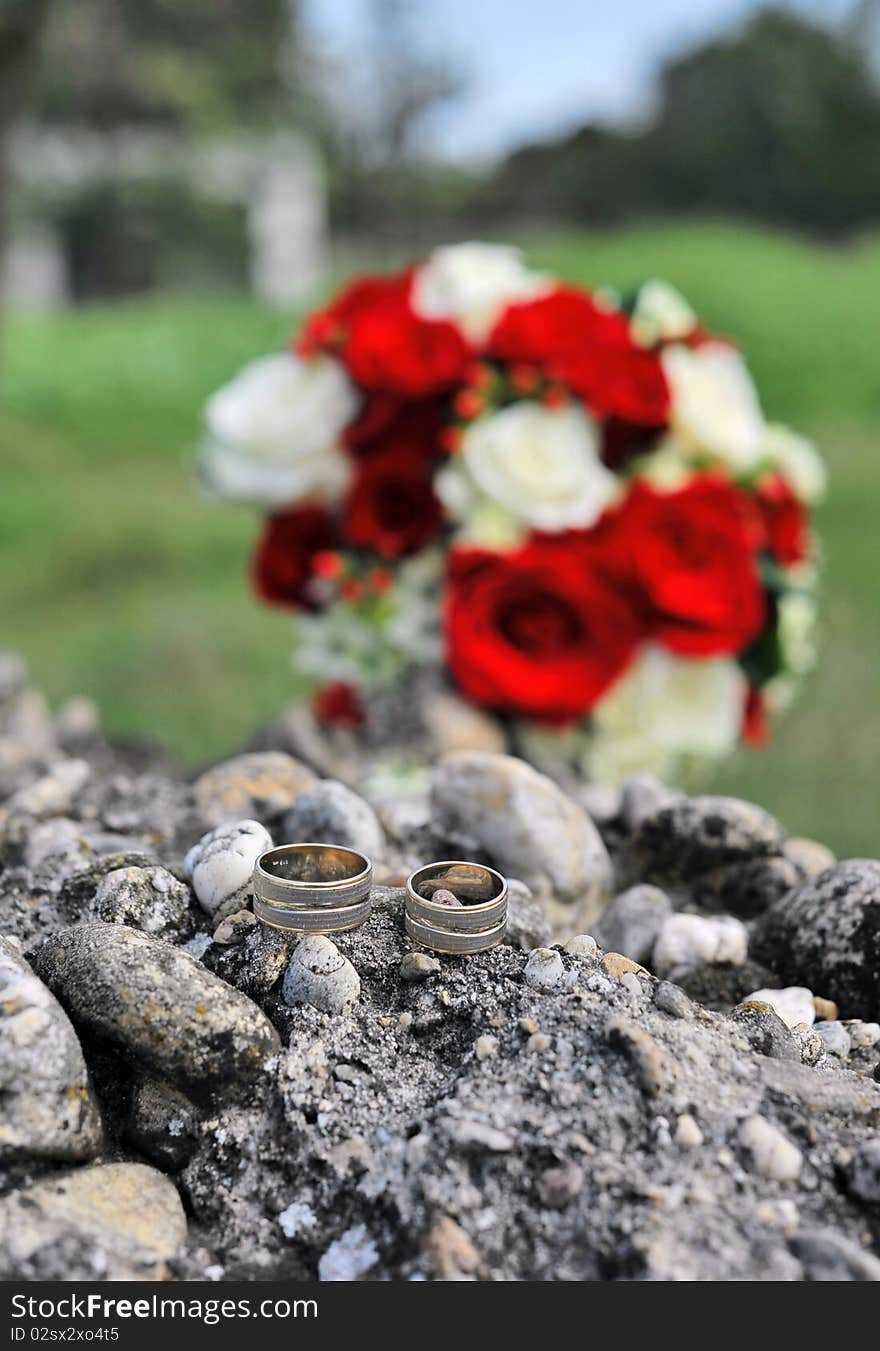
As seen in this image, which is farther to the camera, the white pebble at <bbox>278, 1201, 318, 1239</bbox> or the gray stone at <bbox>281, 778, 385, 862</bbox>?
the gray stone at <bbox>281, 778, 385, 862</bbox>

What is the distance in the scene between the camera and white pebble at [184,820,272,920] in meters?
0.99

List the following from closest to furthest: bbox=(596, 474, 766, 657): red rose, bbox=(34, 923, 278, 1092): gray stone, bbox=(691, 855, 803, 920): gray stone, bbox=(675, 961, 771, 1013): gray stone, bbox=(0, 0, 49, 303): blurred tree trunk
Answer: bbox=(34, 923, 278, 1092): gray stone
bbox=(675, 961, 771, 1013): gray stone
bbox=(691, 855, 803, 920): gray stone
bbox=(596, 474, 766, 657): red rose
bbox=(0, 0, 49, 303): blurred tree trunk

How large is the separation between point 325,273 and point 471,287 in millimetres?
19963

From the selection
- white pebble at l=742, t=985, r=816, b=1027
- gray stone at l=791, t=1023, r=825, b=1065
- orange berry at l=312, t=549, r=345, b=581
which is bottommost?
orange berry at l=312, t=549, r=345, b=581

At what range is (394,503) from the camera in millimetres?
2029

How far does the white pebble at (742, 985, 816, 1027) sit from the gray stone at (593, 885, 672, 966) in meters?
0.11

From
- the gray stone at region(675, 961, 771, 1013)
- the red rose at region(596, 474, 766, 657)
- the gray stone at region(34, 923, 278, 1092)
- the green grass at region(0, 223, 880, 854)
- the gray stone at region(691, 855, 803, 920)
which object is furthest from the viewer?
the green grass at region(0, 223, 880, 854)

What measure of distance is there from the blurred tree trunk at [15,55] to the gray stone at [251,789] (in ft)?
13.1

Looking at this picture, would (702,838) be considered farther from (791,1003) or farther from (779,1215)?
(779,1215)

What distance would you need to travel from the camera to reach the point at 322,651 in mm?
2146

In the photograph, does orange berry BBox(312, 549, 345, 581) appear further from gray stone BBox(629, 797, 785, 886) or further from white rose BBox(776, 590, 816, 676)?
gray stone BBox(629, 797, 785, 886)

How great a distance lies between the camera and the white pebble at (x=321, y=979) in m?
0.91

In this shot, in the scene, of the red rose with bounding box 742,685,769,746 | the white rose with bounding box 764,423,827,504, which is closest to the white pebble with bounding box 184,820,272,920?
the red rose with bounding box 742,685,769,746

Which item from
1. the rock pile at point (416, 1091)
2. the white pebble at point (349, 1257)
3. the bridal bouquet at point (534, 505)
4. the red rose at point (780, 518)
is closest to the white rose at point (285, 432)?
the bridal bouquet at point (534, 505)
